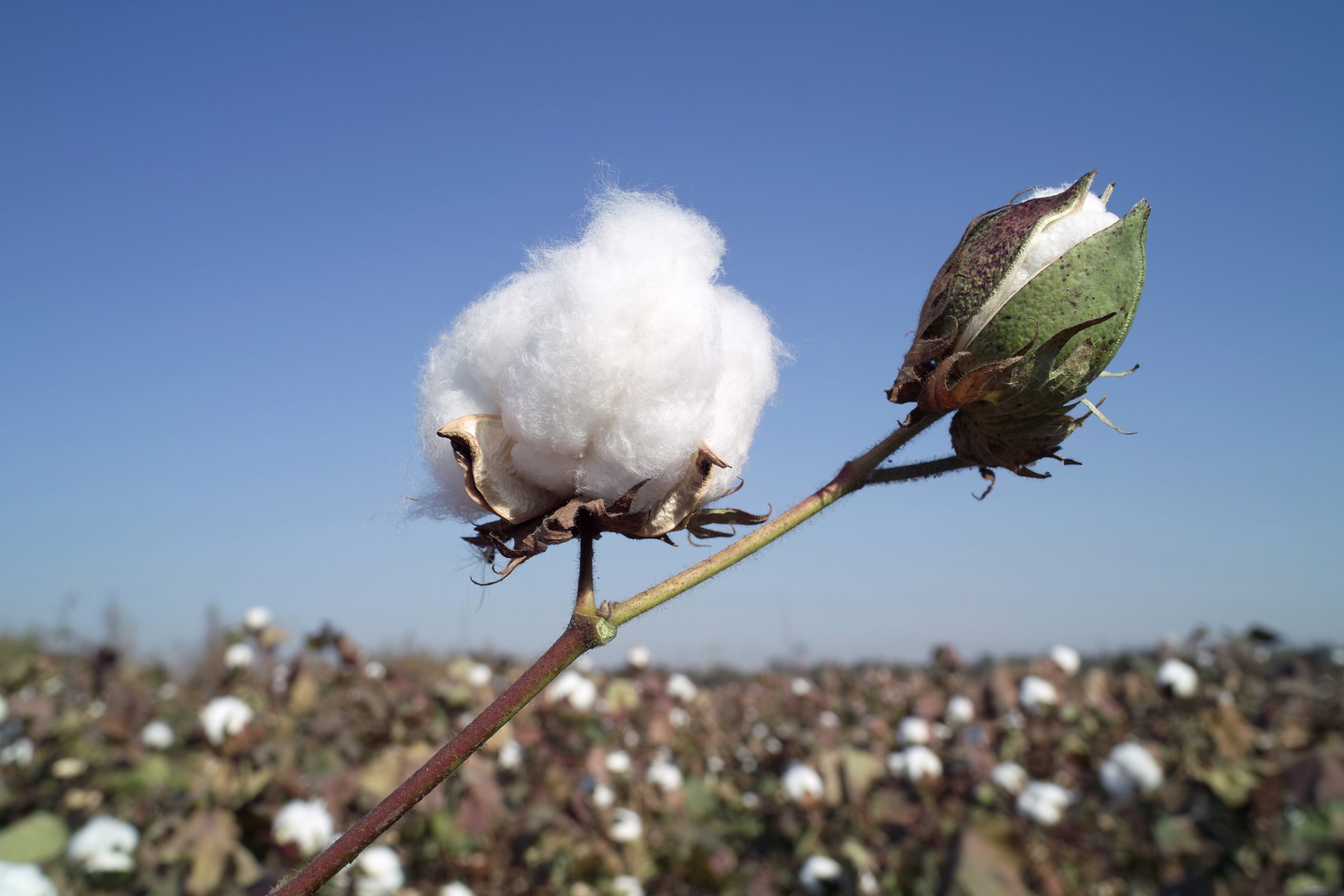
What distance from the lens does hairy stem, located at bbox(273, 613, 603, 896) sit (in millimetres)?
573

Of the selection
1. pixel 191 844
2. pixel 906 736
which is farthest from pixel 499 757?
pixel 906 736

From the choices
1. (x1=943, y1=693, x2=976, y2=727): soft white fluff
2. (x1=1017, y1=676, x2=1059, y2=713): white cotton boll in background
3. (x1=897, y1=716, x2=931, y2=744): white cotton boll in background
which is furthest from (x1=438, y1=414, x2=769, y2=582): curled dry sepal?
(x1=943, y1=693, x2=976, y2=727): soft white fluff

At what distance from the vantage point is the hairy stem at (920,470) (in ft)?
2.54

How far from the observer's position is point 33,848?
2092 millimetres

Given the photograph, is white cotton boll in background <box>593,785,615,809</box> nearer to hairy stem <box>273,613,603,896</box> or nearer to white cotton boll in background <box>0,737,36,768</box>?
white cotton boll in background <box>0,737,36,768</box>

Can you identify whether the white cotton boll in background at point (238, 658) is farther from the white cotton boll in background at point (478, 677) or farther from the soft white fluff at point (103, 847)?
the soft white fluff at point (103, 847)

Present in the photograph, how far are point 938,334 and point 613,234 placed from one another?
0.31 m

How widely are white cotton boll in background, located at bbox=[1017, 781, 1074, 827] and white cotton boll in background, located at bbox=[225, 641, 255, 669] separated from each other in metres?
2.97

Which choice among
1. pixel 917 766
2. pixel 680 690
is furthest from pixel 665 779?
pixel 680 690

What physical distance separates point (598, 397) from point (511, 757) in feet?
10.7

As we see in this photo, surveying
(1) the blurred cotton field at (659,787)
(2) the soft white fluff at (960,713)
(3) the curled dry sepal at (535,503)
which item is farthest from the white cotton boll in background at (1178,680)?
(3) the curled dry sepal at (535,503)

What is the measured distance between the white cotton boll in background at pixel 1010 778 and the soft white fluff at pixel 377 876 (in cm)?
232

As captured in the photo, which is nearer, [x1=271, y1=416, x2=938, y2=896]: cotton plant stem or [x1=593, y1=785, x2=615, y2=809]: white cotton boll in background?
[x1=271, y1=416, x2=938, y2=896]: cotton plant stem

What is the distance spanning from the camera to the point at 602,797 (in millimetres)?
3336
